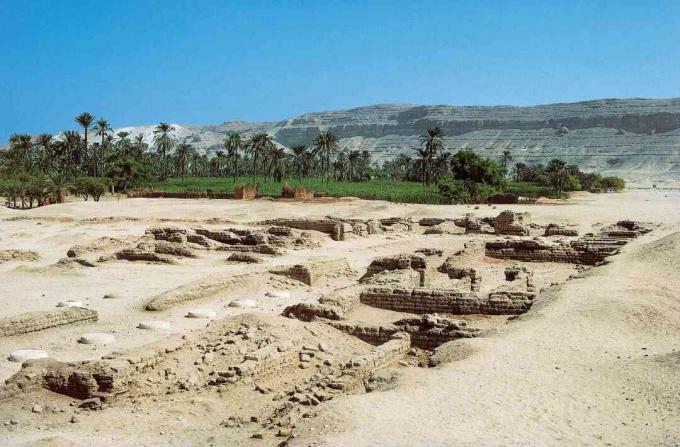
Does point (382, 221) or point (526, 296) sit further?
point (382, 221)

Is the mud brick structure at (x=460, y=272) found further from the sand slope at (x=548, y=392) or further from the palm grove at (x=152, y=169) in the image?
the palm grove at (x=152, y=169)

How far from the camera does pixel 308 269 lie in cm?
1834

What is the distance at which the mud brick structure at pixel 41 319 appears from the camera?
1224 centimetres

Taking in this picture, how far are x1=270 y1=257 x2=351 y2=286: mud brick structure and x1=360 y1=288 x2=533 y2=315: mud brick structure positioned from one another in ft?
14.8

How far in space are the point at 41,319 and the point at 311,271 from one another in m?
7.35

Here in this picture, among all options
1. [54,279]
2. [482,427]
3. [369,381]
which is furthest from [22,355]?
[54,279]

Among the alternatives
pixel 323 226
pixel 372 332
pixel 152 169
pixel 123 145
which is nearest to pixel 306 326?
pixel 372 332

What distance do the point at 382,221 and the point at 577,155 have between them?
150m

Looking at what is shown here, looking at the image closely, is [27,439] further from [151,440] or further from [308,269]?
[308,269]

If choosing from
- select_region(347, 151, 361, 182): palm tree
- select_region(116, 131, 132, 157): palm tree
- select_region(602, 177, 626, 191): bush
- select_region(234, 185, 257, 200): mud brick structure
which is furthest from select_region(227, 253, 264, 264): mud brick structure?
select_region(347, 151, 361, 182): palm tree

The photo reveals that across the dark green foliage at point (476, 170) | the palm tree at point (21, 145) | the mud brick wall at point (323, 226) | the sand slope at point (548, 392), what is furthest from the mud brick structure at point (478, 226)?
the palm tree at point (21, 145)

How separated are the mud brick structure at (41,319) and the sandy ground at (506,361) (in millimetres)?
173

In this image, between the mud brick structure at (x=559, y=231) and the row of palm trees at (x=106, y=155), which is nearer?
the mud brick structure at (x=559, y=231)

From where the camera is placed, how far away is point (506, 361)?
9.07m
